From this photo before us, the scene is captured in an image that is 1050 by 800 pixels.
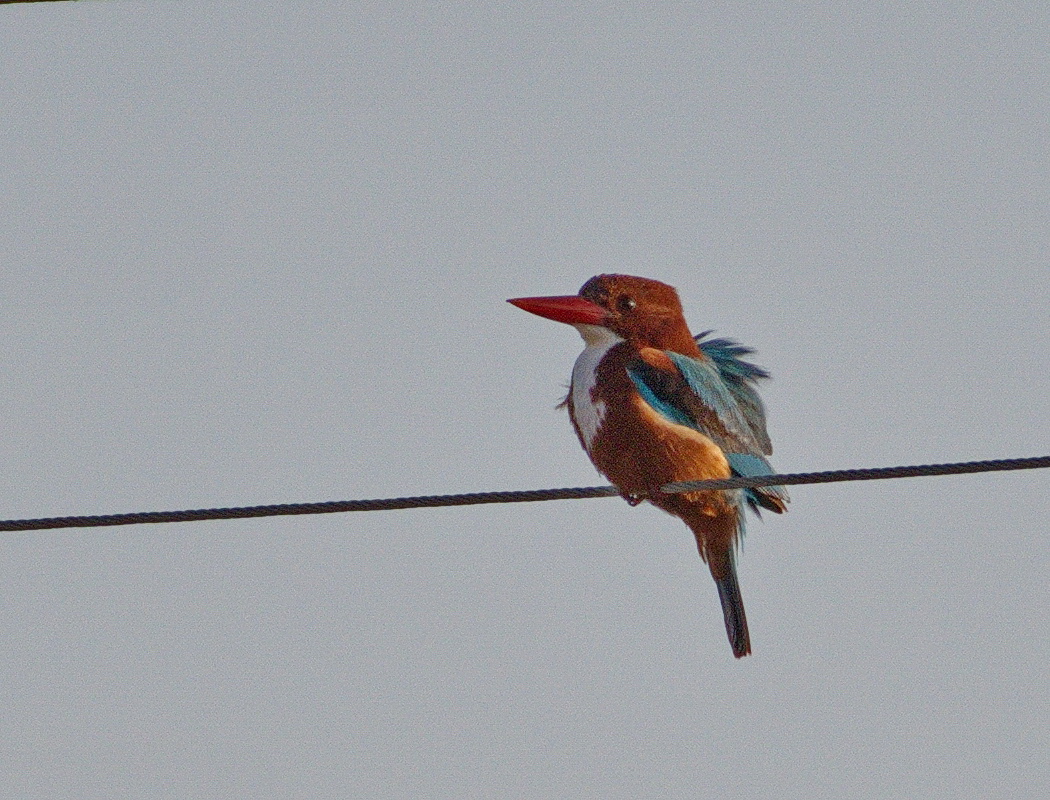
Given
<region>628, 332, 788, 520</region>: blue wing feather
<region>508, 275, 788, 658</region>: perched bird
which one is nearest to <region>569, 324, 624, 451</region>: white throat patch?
<region>508, 275, 788, 658</region>: perched bird

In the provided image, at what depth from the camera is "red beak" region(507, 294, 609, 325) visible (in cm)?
579

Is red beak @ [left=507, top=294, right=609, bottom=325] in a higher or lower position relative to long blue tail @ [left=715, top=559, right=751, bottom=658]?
higher

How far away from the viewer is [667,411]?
214 inches

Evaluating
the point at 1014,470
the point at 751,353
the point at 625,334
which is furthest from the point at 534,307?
the point at 1014,470

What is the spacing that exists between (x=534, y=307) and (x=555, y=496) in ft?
6.32

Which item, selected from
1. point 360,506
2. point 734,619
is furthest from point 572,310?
point 360,506

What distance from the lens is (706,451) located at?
5.48 meters

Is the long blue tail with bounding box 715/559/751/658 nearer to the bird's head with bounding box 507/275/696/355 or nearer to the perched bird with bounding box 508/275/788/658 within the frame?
the perched bird with bounding box 508/275/788/658

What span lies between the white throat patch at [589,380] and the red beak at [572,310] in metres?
0.02

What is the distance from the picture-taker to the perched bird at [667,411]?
5.35 metres

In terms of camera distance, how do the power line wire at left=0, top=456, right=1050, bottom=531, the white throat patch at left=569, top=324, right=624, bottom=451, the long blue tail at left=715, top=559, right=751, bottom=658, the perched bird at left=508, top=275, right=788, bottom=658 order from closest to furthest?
the power line wire at left=0, top=456, right=1050, bottom=531, the perched bird at left=508, top=275, right=788, bottom=658, the white throat patch at left=569, top=324, right=624, bottom=451, the long blue tail at left=715, top=559, right=751, bottom=658

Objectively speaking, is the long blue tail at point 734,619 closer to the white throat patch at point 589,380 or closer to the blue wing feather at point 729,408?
the blue wing feather at point 729,408

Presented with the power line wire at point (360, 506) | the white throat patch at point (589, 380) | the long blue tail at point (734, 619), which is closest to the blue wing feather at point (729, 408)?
the white throat patch at point (589, 380)

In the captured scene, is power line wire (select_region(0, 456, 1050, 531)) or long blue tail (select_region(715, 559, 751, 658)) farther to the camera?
long blue tail (select_region(715, 559, 751, 658))
